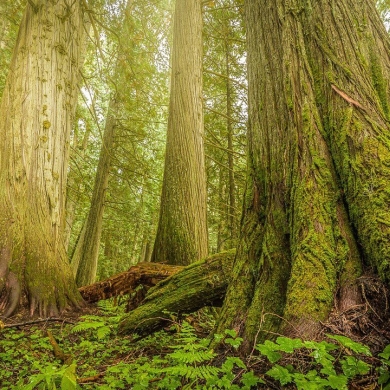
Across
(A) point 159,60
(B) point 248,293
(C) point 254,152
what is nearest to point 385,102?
(C) point 254,152

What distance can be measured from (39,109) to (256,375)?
13.5ft

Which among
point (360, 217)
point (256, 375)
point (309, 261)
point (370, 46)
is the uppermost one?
point (370, 46)

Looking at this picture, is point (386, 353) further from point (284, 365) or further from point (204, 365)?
point (204, 365)

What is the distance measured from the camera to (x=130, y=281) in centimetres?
415

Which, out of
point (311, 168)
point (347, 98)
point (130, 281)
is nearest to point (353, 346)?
point (311, 168)

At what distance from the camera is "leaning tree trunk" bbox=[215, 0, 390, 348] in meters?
1.82

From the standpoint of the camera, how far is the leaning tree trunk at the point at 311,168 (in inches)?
71.6

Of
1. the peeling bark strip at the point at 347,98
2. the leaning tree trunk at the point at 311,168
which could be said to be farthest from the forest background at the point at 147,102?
the peeling bark strip at the point at 347,98

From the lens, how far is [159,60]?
933 cm

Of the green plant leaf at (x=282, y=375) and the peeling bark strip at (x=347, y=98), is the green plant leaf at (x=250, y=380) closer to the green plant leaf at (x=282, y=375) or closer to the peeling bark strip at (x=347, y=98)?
the green plant leaf at (x=282, y=375)

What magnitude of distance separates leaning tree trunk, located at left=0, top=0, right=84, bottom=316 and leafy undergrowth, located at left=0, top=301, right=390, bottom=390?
0.79 m

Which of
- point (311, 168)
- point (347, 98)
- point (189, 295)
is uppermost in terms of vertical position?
point (347, 98)

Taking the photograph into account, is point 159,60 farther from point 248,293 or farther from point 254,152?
point 248,293

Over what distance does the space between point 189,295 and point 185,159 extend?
272 centimetres
